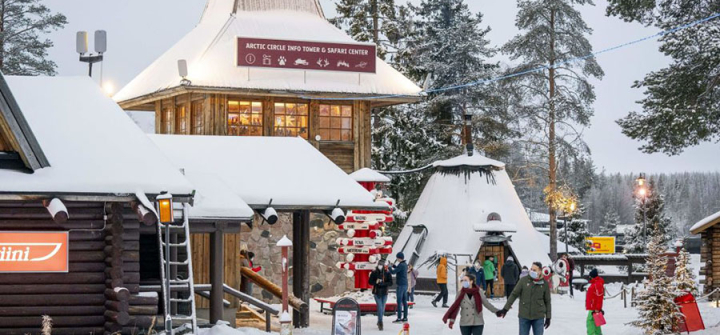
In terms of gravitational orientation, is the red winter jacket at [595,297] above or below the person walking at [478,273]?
above

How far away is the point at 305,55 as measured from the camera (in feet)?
98.6

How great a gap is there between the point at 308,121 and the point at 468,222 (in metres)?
7.19

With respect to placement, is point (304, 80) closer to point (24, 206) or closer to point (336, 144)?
point (336, 144)

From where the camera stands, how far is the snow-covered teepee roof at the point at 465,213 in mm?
34031

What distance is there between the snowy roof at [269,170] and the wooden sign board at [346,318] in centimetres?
308

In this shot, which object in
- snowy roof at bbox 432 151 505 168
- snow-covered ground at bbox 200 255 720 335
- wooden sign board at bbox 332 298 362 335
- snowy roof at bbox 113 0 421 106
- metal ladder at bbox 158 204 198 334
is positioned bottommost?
snow-covered ground at bbox 200 255 720 335

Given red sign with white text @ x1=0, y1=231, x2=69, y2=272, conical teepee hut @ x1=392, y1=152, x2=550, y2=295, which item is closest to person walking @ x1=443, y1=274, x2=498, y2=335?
red sign with white text @ x1=0, y1=231, x2=69, y2=272

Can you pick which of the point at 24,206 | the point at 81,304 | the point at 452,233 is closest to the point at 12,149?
the point at 24,206

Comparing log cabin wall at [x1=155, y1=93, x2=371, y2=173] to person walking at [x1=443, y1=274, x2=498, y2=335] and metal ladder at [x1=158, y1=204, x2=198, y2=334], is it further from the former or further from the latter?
person walking at [x1=443, y1=274, x2=498, y2=335]

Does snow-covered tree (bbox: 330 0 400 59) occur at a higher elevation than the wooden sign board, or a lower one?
higher

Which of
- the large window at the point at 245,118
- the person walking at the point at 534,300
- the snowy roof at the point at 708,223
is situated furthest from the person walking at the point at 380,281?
the snowy roof at the point at 708,223

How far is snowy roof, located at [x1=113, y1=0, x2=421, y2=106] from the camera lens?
29141 mm

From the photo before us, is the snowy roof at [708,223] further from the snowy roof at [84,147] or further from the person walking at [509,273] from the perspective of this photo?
the snowy roof at [84,147]

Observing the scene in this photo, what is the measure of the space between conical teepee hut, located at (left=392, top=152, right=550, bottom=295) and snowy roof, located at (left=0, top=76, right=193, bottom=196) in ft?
54.7
